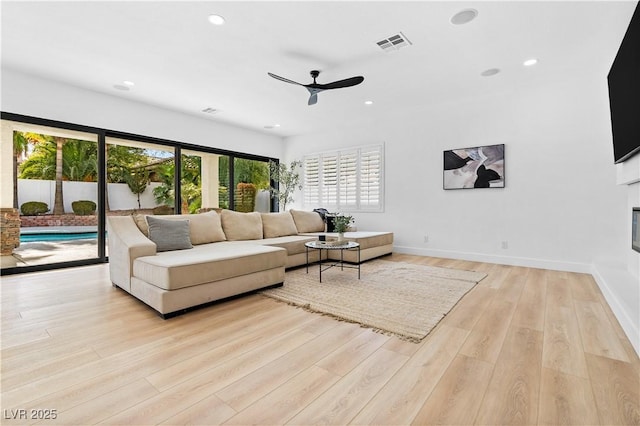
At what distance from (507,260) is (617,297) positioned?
2.18 m

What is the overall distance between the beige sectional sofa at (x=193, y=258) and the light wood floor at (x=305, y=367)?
183 mm

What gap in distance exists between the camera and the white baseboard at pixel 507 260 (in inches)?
163

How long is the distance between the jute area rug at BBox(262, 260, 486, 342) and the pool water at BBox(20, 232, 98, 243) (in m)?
3.30

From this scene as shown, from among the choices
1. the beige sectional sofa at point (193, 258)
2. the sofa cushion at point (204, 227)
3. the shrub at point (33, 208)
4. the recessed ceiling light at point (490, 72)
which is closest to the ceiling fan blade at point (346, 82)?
the recessed ceiling light at point (490, 72)

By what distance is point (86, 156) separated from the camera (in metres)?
4.67

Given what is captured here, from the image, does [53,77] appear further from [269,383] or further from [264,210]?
[269,383]

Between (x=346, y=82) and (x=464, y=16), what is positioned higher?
(x=464, y=16)

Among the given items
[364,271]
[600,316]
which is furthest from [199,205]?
[600,316]

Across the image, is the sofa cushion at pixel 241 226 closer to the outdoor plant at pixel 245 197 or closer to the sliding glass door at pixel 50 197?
the sliding glass door at pixel 50 197

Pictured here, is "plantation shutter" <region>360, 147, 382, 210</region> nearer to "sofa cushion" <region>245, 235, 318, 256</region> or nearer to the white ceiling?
the white ceiling

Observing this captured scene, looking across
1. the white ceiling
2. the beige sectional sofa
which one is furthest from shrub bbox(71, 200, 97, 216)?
the beige sectional sofa

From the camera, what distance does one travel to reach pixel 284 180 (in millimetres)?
7184

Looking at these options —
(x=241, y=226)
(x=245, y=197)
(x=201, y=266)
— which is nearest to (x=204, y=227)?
(x=241, y=226)

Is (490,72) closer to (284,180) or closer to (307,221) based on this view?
(307,221)
